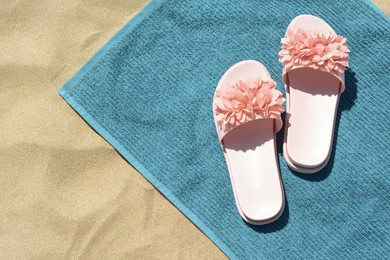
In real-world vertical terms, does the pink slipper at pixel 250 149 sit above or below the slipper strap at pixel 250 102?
below

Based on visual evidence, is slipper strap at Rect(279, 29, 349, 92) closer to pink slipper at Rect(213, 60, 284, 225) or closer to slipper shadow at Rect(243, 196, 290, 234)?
pink slipper at Rect(213, 60, 284, 225)

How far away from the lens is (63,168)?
1.24 metres

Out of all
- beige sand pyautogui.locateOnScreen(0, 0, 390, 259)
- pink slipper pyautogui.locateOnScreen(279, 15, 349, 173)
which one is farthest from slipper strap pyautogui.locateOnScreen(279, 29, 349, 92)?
beige sand pyautogui.locateOnScreen(0, 0, 390, 259)

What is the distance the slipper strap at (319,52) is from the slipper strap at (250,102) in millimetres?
77

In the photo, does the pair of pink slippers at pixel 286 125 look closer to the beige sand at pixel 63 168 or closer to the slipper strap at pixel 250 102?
the slipper strap at pixel 250 102

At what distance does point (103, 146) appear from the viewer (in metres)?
1.25

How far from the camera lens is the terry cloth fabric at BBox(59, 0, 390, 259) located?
3.96 feet

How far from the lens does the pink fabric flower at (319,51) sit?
116cm

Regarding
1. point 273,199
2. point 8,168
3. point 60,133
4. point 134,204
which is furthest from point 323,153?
point 8,168

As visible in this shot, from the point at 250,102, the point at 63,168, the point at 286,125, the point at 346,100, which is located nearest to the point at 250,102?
the point at 250,102

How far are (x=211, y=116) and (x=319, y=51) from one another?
28cm

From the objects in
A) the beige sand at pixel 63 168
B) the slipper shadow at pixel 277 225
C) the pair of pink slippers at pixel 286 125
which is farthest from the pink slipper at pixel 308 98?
the beige sand at pixel 63 168

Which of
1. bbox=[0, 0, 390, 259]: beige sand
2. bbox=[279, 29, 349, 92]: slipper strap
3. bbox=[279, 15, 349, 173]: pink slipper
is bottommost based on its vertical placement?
bbox=[0, 0, 390, 259]: beige sand

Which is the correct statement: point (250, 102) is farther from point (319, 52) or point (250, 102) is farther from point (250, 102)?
point (319, 52)
